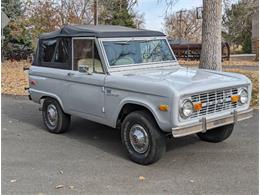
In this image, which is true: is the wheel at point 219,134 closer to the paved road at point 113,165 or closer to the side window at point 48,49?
the paved road at point 113,165

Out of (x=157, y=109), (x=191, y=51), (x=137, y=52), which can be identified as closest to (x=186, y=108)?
(x=157, y=109)

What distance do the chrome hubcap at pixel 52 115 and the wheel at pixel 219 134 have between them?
267 cm

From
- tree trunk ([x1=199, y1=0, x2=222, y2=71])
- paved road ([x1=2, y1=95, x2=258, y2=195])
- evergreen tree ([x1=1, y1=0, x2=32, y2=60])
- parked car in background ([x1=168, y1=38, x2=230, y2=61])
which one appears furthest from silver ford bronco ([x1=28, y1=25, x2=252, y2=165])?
parked car in background ([x1=168, y1=38, x2=230, y2=61])

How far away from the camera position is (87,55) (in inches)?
239

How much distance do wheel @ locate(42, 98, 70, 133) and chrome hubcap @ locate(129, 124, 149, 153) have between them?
6.20 ft

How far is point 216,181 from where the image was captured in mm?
4480

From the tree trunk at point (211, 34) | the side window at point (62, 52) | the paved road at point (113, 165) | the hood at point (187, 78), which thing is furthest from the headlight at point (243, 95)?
the tree trunk at point (211, 34)

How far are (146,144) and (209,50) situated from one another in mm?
4970

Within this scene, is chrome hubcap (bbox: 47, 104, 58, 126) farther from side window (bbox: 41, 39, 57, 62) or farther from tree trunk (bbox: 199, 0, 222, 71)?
tree trunk (bbox: 199, 0, 222, 71)

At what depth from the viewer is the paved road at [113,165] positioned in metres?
4.36

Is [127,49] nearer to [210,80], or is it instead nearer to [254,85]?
[210,80]

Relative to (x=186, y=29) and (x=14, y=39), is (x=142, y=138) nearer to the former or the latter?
(x=14, y=39)

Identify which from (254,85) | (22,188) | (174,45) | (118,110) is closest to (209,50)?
(254,85)

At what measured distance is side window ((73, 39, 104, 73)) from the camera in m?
5.88
